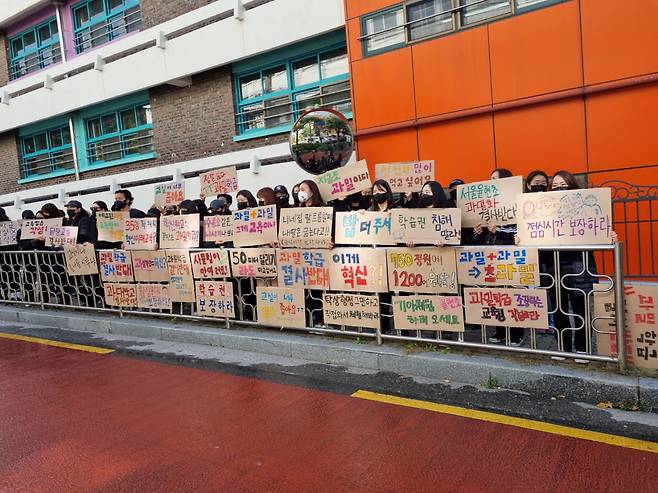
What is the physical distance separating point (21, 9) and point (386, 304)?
1749 centimetres

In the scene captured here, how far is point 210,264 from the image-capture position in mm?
6168

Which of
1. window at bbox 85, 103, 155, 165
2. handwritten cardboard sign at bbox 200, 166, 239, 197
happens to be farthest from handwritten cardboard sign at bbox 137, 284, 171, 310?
window at bbox 85, 103, 155, 165

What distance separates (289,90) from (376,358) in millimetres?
8363

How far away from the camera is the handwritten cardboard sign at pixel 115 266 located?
7.04 m

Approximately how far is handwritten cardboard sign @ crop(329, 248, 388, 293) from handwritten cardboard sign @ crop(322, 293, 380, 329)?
3.6 inches

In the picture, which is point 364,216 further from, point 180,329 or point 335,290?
point 180,329

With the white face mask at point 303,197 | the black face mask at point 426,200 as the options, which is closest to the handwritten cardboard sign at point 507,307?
the black face mask at point 426,200

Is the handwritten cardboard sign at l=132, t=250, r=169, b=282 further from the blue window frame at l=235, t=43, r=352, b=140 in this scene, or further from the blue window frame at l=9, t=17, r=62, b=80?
the blue window frame at l=9, t=17, r=62, b=80

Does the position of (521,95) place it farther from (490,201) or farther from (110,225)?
(110,225)

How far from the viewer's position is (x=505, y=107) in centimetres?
847

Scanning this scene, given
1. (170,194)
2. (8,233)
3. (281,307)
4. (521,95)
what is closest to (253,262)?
(281,307)

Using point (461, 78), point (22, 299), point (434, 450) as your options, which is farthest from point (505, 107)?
point (22, 299)

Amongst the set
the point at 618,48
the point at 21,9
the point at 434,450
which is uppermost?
the point at 21,9

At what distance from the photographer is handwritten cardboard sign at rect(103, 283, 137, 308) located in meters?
7.09
